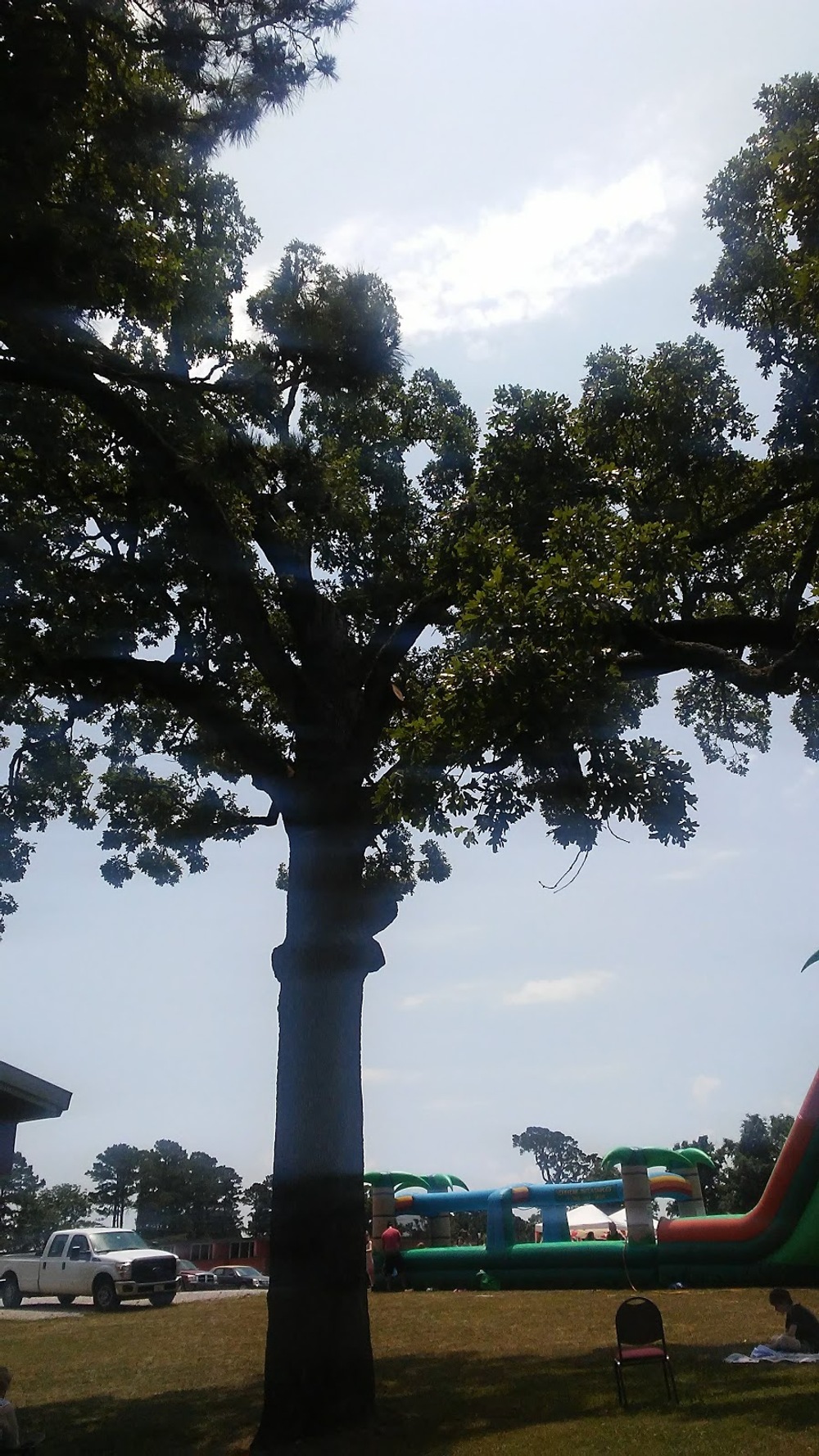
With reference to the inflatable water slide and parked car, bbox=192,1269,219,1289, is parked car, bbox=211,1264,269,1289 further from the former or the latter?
the inflatable water slide

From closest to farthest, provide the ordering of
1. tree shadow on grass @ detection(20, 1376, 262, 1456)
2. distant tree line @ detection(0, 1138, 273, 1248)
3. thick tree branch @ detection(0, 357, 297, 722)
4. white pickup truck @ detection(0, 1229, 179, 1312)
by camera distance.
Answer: tree shadow on grass @ detection(20, 1376, 262, 1456), thick tree branch @ detection(0, 357, 297, 722), white pickup truck @ detection(0, 1229, 179, 1312), distant tree line @ detection(0, 1138, 273, 1248)

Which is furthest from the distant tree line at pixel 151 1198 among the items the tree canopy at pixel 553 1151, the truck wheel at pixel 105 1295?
the truck wheel at pixel 105 1295

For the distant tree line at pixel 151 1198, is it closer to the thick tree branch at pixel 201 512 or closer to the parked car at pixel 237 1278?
the parked car at pixel 237 1278

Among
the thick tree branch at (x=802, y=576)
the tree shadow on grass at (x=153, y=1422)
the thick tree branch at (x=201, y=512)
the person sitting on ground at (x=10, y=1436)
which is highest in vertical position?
the thick tree branch at (x=201, y=512)

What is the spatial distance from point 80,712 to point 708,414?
8.84 m

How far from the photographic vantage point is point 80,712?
48.3 feet

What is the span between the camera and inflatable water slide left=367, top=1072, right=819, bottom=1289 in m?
19.7

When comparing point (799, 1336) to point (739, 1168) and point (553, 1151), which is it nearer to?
point (739, 1168)

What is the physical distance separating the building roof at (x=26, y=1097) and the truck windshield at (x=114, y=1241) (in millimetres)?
14969

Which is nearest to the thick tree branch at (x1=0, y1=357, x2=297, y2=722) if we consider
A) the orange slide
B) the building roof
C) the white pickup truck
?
the building roof

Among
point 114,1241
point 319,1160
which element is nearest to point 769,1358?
point 319,1160

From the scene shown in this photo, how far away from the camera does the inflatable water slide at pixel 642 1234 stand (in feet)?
64.7

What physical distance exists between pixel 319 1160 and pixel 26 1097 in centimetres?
397

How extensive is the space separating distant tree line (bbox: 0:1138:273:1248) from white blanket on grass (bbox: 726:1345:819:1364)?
10232 cm
